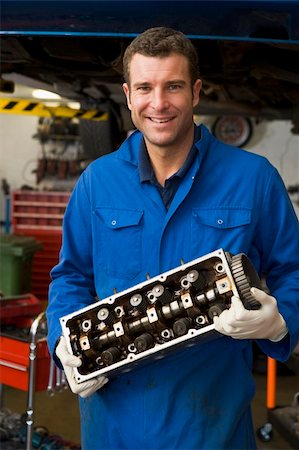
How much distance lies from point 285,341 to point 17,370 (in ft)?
4.66

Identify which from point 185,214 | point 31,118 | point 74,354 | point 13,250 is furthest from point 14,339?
point 31,118

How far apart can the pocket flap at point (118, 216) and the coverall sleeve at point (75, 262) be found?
0.21 feet

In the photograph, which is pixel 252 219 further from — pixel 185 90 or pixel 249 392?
pixel 249 392

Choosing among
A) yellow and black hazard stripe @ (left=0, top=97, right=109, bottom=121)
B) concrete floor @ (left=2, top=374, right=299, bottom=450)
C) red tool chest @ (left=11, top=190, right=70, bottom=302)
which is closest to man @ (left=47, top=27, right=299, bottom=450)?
Result: concrete floor @ (left=2, top=374, right=299, bottom=450)

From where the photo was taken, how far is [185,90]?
1478mm

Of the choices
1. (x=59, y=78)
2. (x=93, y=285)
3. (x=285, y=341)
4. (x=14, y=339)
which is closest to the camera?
(x=285, y=341)

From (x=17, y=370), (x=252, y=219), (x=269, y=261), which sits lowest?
(x=17, y=370)

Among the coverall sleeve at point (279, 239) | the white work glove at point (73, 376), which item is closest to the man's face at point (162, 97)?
the coverall sleeve at point (279, 239)

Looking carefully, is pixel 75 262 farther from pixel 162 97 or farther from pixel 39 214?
pixel 39 214

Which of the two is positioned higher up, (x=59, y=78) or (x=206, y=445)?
(x=59, y=78)

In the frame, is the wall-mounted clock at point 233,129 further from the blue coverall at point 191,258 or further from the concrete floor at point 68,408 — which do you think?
the blue coverall at point 191,258

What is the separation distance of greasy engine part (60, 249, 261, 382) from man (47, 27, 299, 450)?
6cm

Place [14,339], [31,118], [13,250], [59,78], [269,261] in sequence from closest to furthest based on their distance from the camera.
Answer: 1. [269,261]
2. [14,339]
3. [59,78]
4. [13,250]
5. [31,118]

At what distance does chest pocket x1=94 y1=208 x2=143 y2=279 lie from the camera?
1554mm
